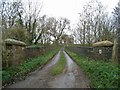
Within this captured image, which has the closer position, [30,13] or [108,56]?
[108,56]

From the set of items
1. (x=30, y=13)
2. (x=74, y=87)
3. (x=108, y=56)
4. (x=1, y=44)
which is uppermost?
(x=30, y=13)

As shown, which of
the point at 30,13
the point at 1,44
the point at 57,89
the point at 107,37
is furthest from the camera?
the point at 30,13

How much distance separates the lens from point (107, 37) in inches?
1256

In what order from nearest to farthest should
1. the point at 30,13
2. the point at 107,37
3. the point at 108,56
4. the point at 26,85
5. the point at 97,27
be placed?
the point at 26,85, the point at 108,56, the point at 107,37, the point at 97,27, the point at 30,13

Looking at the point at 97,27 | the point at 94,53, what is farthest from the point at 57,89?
the point at 97,27

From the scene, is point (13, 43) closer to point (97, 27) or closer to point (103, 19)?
point (97, 27)

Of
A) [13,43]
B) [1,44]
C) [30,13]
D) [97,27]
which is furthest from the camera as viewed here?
[30,13]

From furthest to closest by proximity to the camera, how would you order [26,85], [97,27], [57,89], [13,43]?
[97,27] < [13,43] < [26,85] < [57,89]

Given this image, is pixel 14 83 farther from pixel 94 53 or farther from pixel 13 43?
pixel 94 53

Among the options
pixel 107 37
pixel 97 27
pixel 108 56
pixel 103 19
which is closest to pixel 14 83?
pixel 108 56

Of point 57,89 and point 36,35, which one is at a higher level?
point 36,35

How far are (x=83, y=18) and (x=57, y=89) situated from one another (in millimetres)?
28240

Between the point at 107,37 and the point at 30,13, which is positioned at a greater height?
the point at 30,13

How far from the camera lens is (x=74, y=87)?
361 inches
